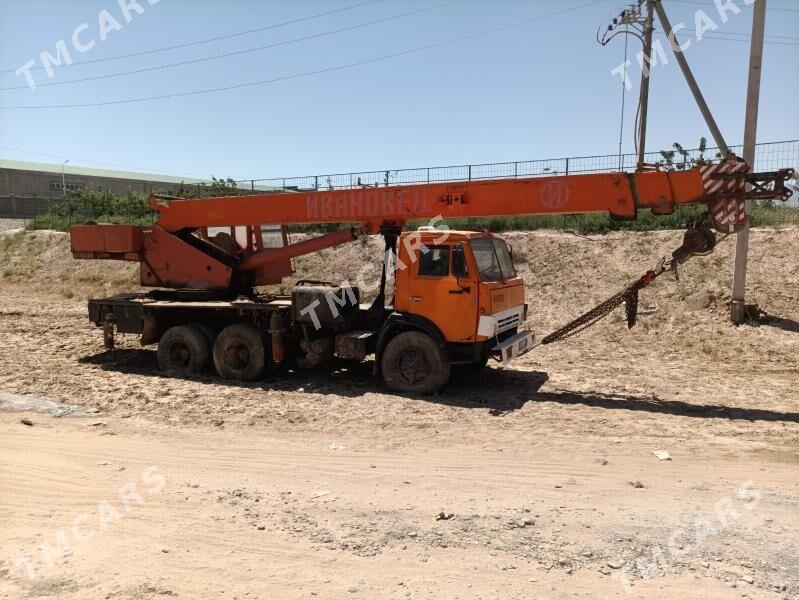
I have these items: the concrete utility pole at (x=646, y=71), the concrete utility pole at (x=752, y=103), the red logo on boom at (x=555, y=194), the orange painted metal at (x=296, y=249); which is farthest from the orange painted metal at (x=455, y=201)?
the concrete utility pole at (x=646, y=71)

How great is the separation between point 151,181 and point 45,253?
119 ft

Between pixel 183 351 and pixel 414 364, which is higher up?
pixel 414 364

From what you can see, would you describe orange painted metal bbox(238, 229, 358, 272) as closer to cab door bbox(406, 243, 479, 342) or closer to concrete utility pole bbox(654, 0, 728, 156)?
cab door bbox(406, 243, 479, 342)

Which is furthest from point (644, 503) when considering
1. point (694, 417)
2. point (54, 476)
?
point (54, 476)

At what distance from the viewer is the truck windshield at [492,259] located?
8352 mm

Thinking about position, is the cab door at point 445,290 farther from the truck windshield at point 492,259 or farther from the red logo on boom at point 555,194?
the red logo on boom at point 555,194

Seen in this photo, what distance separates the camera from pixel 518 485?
17.4 feet

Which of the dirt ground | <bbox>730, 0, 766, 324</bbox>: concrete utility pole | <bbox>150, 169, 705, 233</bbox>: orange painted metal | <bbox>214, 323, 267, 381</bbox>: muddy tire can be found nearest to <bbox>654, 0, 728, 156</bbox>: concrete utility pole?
<bbox>730, 0, 766, 324</bbox>: concrete utility pole

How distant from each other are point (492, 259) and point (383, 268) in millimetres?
1709

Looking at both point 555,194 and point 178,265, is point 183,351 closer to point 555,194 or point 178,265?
point 178,265

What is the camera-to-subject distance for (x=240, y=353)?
9742 millimetres

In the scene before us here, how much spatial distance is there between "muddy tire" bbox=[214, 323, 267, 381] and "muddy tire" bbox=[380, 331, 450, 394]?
214 centimetres

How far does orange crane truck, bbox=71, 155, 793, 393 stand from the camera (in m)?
7.80

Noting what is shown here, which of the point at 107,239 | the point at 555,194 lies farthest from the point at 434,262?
the point at 107,239
